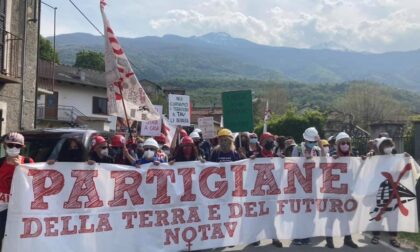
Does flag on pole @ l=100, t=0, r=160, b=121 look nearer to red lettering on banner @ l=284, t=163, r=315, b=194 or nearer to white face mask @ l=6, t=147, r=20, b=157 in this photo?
red lettering on banner @ l=284, t=163, r=315, b=194

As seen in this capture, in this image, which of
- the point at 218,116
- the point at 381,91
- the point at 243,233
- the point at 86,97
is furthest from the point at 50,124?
the point at 381,91

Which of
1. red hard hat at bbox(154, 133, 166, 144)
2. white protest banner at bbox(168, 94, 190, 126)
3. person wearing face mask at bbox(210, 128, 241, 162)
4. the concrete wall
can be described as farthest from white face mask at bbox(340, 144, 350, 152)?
the concrete wall

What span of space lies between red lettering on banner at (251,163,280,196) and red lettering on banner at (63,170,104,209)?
2304 millimetres

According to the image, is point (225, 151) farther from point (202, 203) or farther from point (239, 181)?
point (202, 203)

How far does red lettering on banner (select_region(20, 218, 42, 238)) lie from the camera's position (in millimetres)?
6138

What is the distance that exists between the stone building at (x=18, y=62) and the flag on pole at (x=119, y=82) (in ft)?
19.6

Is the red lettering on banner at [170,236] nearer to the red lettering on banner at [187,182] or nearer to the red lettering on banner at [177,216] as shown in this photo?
the red lettering on banner at [177,216]

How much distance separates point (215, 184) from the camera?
7504 millimetres

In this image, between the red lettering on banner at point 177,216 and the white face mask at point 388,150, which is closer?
the red lettering on banner at point 177,216

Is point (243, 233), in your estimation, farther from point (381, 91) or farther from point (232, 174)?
point (381, 91)

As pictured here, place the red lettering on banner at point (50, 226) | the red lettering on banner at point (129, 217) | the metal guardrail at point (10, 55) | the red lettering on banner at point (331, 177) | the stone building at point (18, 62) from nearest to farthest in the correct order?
the red lettering on banner at point (50, 226)
the red lettering on banner at point (129, 217)
the red lettering on banner at point (331, 177)
the metal guardrail at point (10, 55)
the stone building at point (18, 62)

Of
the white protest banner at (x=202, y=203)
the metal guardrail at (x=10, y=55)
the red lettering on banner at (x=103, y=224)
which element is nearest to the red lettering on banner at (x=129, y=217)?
the white protest banner at (x=202, y=203)

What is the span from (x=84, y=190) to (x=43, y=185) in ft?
1.66

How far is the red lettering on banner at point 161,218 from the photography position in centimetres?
703
